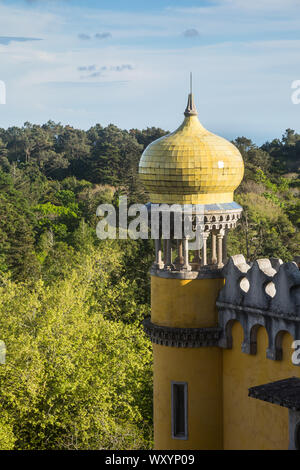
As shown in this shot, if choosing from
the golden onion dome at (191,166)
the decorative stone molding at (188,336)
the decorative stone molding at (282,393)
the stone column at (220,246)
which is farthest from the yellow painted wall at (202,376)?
the golden onion dome at (191,166)

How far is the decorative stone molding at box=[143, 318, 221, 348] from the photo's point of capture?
15531 mm

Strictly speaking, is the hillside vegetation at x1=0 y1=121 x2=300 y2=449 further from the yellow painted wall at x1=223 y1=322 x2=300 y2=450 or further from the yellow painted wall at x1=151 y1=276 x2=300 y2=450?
the yellow painted wall at x1=223 y1=322 x2=300 y2=450

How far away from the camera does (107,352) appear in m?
A: 28.4

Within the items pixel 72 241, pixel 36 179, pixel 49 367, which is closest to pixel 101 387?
pixel 49 367

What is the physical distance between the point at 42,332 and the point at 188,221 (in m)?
13.0

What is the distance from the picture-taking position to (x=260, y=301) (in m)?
14.5

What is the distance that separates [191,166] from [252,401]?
4676 millimetres

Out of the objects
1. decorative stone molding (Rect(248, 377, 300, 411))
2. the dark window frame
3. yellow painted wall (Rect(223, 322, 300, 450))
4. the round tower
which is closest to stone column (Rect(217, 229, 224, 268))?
the round tower

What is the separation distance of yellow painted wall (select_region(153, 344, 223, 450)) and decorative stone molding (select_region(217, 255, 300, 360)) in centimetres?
56

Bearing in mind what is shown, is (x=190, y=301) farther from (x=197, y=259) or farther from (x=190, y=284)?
(x=197, y=259)

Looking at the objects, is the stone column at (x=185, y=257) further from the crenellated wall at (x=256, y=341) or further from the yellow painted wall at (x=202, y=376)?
the crenellated wall at (x=256, y=341)
